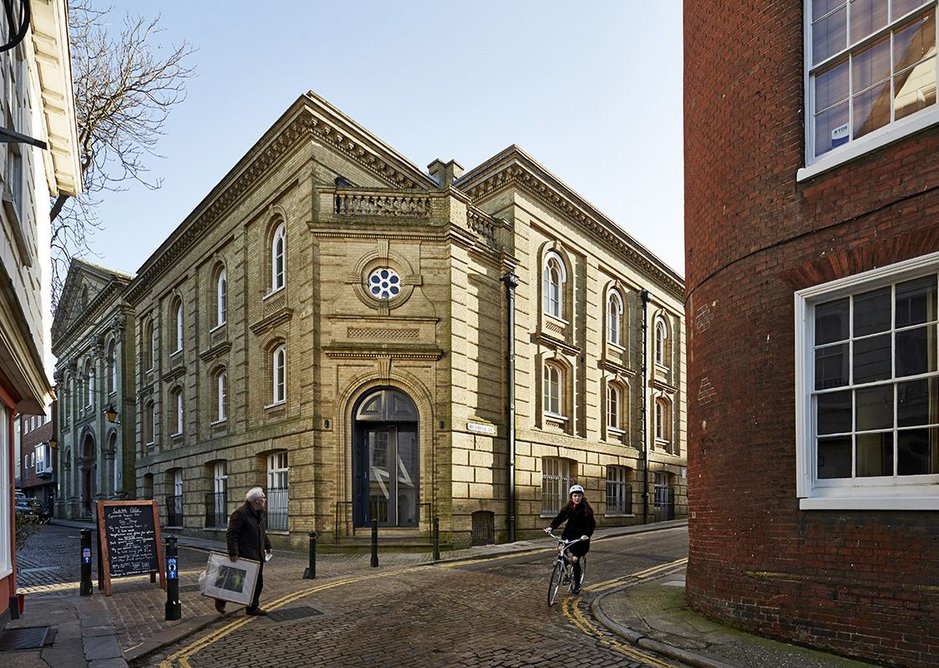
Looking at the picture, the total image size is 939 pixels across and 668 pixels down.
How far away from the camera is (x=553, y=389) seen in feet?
76.2

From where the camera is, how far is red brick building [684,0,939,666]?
6.16 meters

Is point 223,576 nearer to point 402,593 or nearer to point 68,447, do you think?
point 402,593

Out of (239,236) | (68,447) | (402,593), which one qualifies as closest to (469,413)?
(402,593)

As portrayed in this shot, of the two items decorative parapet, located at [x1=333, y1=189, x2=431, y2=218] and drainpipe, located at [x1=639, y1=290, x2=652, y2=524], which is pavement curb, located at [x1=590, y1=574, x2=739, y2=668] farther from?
drainpipe, located at [x1=639, y1=290, x2=652, y2=524]

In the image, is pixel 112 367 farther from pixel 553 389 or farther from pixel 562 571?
pixel 562 571

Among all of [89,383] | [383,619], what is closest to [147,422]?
[89,383]

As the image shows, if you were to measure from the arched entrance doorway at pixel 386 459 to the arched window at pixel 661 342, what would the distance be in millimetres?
15763

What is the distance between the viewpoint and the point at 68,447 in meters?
44.7

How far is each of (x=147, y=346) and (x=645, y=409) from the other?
22381mm

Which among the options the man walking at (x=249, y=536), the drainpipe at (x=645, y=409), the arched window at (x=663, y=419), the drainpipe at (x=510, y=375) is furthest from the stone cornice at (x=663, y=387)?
the man walking at (x=249, y=536)

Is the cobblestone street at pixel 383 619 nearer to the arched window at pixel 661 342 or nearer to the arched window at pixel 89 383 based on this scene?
the arched window at pixel 661 342

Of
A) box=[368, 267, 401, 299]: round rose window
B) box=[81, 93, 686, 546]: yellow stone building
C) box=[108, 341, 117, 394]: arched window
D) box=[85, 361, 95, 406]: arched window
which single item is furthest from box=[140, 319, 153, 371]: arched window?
box=[368, 267, 401, 299]: round rose window

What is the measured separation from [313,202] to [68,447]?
116 ft

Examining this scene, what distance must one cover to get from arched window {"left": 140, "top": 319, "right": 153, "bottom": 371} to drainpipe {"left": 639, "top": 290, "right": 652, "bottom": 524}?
2179 cm
